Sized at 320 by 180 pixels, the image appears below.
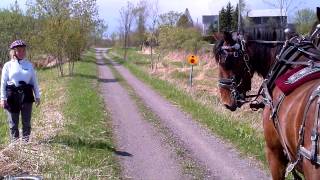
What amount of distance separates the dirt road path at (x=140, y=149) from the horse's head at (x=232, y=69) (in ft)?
8.49

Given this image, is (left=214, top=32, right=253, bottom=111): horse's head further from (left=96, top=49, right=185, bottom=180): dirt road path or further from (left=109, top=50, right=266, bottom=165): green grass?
(left=109, top=50, right=266, bottom=165): green grass

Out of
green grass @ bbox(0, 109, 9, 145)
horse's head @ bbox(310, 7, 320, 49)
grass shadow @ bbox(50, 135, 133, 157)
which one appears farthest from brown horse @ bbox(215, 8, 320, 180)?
green grass @ bbox(0, 109, 9, 145)

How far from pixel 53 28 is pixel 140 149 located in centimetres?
2193

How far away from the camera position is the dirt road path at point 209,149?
24.5ft

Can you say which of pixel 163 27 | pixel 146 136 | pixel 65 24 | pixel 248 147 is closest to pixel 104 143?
pixel 146 136

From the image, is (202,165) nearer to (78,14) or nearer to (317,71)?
(317,71)

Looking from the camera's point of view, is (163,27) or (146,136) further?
(163,27)

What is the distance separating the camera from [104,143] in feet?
30.2

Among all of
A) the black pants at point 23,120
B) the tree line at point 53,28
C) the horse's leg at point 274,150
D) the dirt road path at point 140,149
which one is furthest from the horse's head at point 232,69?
the tree line at point 53,28

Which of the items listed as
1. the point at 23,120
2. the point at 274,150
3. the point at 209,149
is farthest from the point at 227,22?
the point at 274,150

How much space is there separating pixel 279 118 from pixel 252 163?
14.0 feet

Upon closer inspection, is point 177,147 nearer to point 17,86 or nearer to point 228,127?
point 228,127

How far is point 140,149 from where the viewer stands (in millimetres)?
9102

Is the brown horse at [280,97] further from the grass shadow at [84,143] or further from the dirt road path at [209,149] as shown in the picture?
the grass shadow at [84,143]
